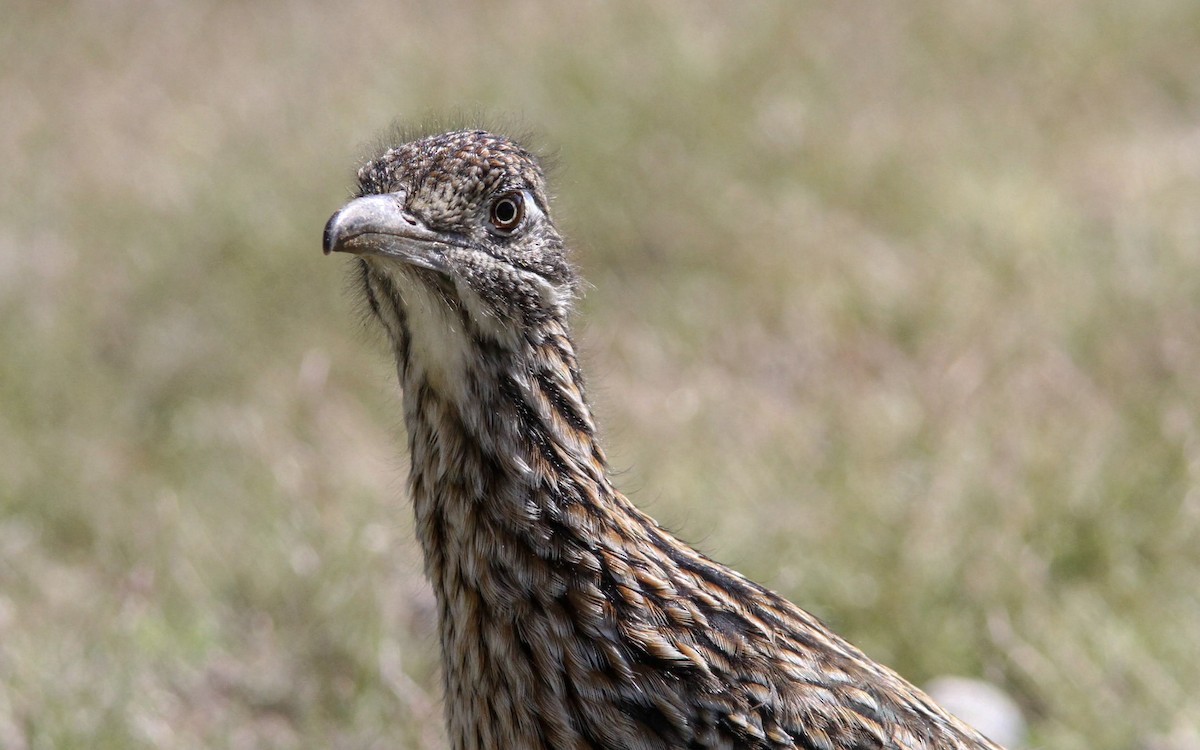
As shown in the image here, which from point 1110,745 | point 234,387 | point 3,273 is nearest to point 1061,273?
point 1110,745

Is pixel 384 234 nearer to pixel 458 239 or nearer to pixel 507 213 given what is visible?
pixel 458 239

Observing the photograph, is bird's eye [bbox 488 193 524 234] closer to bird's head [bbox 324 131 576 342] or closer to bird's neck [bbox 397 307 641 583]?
bird's head [bbox 324 131 576 342]

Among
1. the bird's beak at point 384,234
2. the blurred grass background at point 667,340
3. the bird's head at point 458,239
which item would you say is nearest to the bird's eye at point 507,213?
the bird's head at point 458,239

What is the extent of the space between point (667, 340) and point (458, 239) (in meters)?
4.30

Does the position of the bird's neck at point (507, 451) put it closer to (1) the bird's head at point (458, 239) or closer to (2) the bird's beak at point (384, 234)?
(1) the bird's head at point (458, 239)

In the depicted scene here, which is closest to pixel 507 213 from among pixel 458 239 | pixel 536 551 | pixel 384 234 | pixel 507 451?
pixel 458 239

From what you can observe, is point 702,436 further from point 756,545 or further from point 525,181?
point 525,181

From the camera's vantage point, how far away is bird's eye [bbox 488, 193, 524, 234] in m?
3.66

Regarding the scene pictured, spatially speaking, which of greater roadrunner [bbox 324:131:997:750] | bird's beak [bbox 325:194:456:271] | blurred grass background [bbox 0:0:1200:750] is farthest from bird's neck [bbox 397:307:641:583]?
blurred grass background [bbox 0:0:1200:750]

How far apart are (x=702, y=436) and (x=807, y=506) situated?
34.7 inches

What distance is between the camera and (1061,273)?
25.6 ft

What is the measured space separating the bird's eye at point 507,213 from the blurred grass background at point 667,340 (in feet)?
2.40

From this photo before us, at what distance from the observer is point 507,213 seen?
369 centimetres

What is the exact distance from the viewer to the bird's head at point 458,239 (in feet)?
11.6
